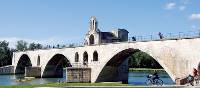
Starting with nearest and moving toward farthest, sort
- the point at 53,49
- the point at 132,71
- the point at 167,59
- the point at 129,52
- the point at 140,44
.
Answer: the point at 167,59 → the point at 140,44 → the point at 129,52 → the point at 53,49 → the point at 132,71

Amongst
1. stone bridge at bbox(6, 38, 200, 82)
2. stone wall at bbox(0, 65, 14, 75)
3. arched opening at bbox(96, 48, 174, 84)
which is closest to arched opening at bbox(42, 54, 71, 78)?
stone bridge at bbox(6, 38, 200, 82)

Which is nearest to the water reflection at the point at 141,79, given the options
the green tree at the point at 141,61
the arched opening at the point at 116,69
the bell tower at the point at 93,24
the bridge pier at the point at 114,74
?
the bridge pier at the point at 114,74

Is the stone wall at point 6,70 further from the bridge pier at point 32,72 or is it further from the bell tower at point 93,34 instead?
the bell tower at point 93,34

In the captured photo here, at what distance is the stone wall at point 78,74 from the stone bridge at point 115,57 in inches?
40.6

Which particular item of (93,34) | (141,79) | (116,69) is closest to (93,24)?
(93,34)

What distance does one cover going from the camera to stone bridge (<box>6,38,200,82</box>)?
49.8m

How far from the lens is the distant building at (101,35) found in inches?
2918

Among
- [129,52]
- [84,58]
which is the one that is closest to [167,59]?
[129,52]

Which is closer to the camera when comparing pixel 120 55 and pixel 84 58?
pixel 120 55

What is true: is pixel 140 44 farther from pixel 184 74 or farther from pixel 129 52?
pixel 184 74

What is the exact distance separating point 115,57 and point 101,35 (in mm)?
8036

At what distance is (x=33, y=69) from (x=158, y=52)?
4799cm

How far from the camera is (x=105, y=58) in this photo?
224 ft

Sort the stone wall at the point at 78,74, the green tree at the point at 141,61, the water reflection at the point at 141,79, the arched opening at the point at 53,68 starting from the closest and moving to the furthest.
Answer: the stone wall at the point at 78,74, the water reflection at the point at 141,79, the arched opening at the point at 53,68, the green tree at the point at 141,61
